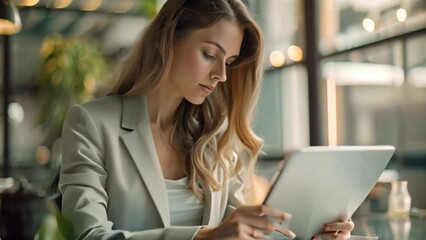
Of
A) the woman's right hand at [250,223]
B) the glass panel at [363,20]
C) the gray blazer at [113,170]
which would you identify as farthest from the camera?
the glass panel at [363,20]

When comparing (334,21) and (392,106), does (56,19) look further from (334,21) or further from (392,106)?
(392,106)

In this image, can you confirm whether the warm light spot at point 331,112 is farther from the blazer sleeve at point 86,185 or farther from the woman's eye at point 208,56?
the blazer sleeve at point 86,185

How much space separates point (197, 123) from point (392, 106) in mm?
1924

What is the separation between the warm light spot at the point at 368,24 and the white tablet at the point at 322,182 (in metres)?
2.32

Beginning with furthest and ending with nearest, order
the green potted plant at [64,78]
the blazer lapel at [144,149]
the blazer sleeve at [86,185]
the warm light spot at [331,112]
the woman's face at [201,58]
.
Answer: the green potted plant at [64,78] < the warm light spot at [331,112] < the woman's face at [201,58] < the blazer lapel at [144,149] < the blazer sleeve at [86,185]

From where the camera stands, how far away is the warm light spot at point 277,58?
4.64 m

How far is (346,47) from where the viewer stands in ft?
12.8

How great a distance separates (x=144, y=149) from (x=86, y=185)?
0.75 ft

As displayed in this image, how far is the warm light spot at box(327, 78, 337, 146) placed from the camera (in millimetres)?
4145

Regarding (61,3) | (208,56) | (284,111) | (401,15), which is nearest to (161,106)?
(208,56)

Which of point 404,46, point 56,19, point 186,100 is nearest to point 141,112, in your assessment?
point 186,100

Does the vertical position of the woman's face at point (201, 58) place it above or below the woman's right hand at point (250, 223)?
above

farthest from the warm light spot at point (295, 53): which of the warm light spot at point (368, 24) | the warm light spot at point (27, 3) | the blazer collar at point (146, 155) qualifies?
the warm light spot at point (27, 3)

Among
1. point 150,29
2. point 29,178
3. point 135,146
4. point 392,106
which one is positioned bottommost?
point 29,178
